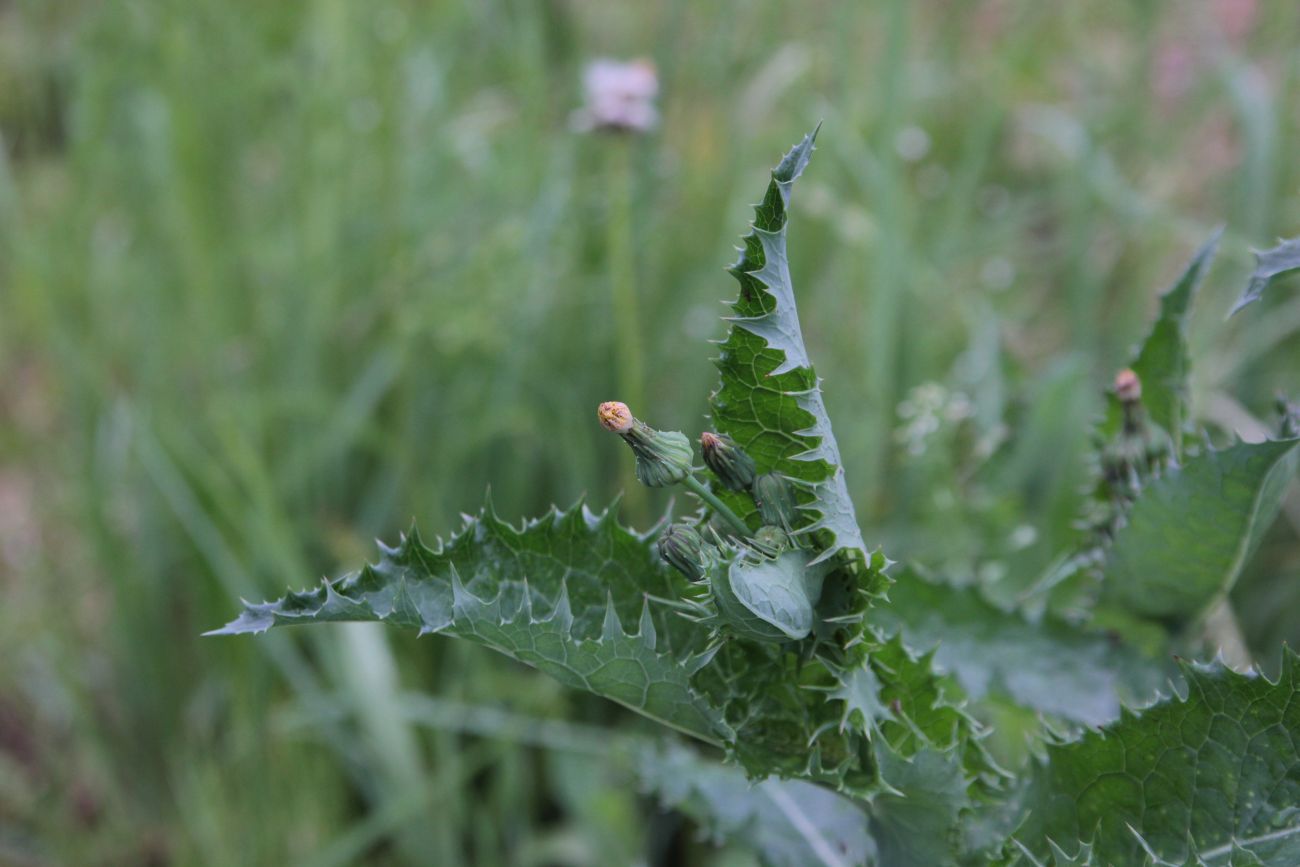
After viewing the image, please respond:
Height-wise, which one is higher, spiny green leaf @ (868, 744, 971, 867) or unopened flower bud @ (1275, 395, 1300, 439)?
unopened flower bud @ (1275, 395, 1300, 439)

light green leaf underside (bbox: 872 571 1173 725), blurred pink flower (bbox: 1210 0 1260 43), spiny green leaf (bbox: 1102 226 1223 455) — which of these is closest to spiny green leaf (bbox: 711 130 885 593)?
light green leaf underside (bbox: 872 571 1173 725)

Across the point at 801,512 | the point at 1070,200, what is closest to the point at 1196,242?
the point at 1070,200

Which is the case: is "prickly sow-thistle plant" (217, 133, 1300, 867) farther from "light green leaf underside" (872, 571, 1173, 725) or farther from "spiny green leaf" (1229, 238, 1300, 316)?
"light green leaf underside" (872, 571, 1173, 725)

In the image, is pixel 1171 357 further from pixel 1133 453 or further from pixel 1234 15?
pixel 1234 15

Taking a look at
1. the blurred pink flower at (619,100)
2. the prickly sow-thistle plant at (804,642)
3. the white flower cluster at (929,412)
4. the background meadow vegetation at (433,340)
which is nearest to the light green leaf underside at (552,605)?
the prickly sow-thistle plant at (804,642)

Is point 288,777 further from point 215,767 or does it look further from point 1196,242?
point 1196,242

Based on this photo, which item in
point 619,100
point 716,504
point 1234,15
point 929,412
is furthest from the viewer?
point 1234,15

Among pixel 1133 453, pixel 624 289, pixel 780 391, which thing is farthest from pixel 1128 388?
pixel 624 289
